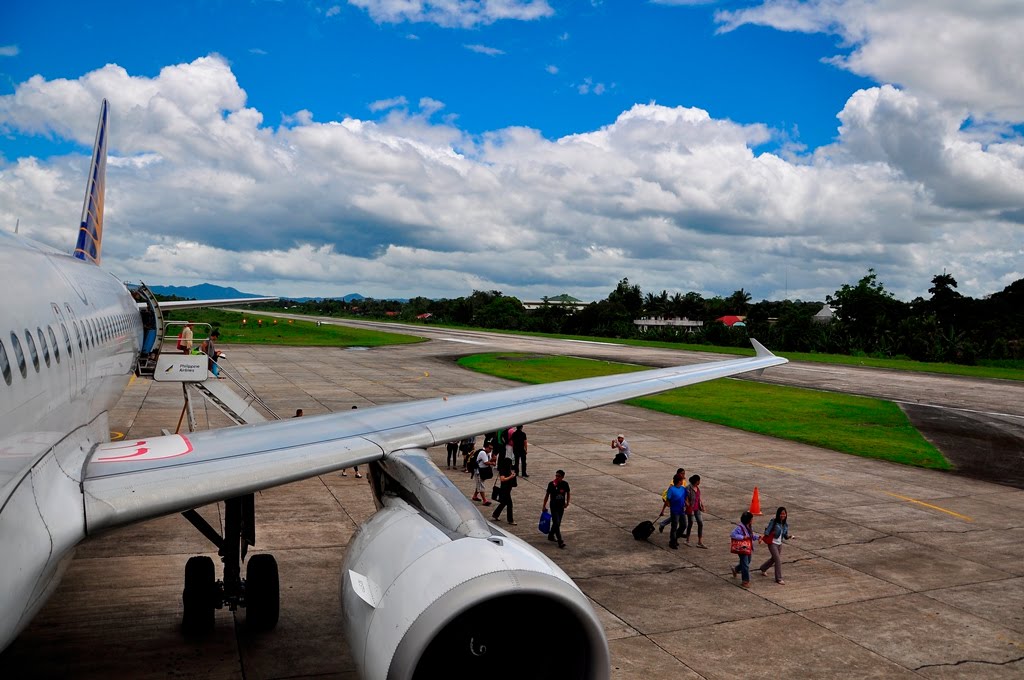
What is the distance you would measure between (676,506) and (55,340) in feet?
33.6

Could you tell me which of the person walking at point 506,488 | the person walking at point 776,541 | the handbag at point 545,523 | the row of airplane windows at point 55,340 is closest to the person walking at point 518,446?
the person walking at point 506,488

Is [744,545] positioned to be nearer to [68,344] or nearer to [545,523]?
[545,523]

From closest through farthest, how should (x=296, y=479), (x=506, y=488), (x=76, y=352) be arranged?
1. (x=296, y=479)
2. (x=76, y=352)
3. (x=506, y=488)

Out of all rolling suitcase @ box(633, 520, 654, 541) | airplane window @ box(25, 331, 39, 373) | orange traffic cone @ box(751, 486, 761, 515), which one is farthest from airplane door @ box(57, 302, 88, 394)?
orange traffic cone @ box(751, 486, 761, 515)

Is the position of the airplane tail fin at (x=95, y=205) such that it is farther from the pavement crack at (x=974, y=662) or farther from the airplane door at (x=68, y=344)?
the pavement crack at (x=974, y=662)

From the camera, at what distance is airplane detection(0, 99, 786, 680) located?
521 cm

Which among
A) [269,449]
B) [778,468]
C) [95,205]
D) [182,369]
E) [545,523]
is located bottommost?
[778,468]

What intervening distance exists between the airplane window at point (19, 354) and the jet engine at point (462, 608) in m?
2.98

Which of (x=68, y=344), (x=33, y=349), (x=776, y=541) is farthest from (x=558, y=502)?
(x=33, y=349)

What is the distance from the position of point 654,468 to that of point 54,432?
16.7 metres

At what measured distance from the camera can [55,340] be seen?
734 centimetres

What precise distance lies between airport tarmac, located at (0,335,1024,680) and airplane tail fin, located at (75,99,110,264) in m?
7.18

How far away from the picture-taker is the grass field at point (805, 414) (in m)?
25.0

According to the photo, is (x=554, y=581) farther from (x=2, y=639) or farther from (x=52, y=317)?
(x=52, y=317)
